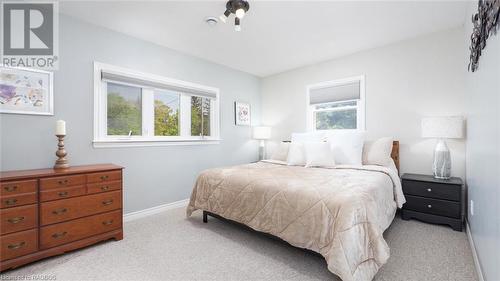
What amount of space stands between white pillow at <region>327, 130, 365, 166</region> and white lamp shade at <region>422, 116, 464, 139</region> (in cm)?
75

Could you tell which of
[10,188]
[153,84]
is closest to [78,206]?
[10,188]

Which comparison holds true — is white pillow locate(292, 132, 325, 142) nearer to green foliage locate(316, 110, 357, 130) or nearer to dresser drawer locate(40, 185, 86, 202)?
green foliage locate(316, 110, 357, 130)

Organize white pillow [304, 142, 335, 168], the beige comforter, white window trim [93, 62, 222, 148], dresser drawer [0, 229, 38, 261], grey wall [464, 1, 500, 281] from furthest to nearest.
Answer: white pillow [304, 142, 335, 168]
white window trim [93, 62, 222, 148]
dresser drawer [0, 229, 38, 261]
the beige comforter
grey wall [464, 1, 500, 281]

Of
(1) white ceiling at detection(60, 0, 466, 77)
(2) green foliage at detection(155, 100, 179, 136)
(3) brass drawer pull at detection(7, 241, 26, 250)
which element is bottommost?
(3) brass drawer pull at detection(7, 241, 26, 250)

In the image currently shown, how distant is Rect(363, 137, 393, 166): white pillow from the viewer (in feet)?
9.59

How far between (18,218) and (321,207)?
7.87 ft

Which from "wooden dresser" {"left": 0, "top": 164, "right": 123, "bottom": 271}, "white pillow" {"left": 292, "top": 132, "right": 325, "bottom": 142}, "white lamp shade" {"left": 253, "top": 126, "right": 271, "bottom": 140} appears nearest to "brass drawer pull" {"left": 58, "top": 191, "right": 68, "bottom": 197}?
"wooden dresser" {"left": 0, "top": 164, "right": 123, "bottom": 271}

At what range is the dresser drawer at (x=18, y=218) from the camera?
1744mm

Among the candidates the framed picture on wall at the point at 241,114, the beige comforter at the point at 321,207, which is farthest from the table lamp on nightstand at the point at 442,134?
the framed picture on wall at the point at 241,114

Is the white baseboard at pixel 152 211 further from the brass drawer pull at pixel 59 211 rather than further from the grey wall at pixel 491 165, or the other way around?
the grey wall at pixel 491 165

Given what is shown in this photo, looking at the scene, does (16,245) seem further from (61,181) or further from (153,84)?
(153,84)

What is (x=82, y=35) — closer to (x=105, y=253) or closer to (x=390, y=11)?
(x=105, y=253)

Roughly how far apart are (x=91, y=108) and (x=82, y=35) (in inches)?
32.8

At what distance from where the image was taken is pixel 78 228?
210 centimetres
